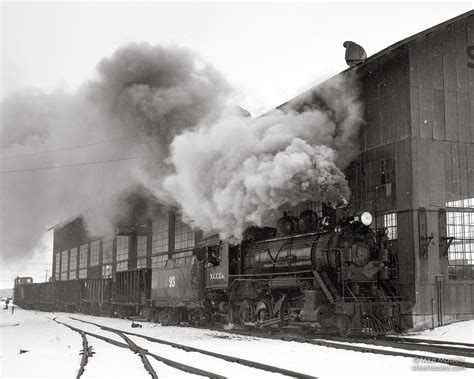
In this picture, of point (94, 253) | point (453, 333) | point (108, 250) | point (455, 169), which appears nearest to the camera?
point (453, 333)

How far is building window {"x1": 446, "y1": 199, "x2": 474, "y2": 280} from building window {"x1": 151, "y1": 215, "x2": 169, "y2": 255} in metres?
19.3

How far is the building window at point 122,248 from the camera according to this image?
3861 centimetres

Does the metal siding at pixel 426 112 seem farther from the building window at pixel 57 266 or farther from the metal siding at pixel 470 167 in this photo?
the building window at pixel 57 266

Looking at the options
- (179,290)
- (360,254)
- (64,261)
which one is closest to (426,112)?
(360,254)

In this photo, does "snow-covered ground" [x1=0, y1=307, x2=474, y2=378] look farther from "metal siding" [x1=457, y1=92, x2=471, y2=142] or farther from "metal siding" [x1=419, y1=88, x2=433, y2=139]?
"metal siding" [x1=457, y1=92, x2=471, y2=142]

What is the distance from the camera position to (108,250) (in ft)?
140

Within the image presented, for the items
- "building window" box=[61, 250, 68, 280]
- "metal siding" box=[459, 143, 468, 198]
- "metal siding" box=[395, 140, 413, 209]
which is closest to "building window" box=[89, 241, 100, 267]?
"building window" box=[61, 250, 68, 280]

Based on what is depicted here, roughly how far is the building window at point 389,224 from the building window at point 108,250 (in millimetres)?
27723

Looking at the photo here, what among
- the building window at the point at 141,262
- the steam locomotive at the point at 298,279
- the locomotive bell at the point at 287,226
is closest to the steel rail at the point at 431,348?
the steam locomotive at the point at 298,279

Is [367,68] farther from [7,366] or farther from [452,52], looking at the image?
[7,366]

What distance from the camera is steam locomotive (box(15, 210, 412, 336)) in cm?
1314

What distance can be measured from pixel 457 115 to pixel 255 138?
240 inches

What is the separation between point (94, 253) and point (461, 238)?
35003 millimetres

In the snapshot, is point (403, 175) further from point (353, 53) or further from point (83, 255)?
point (83, 255)
